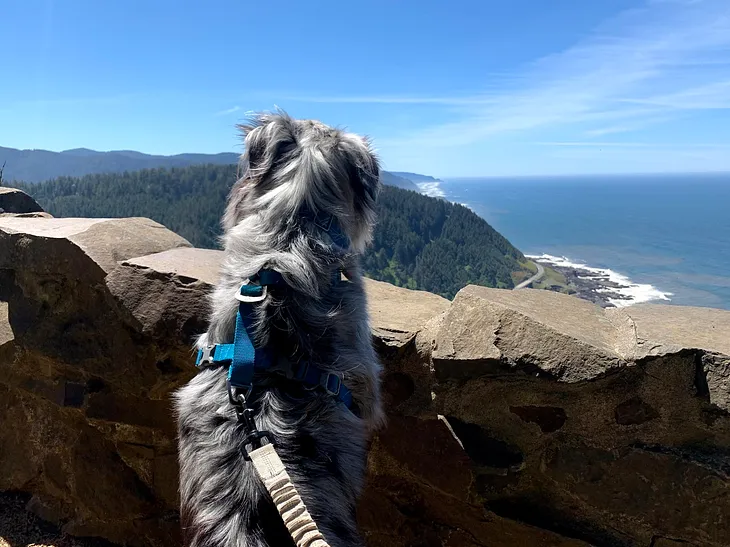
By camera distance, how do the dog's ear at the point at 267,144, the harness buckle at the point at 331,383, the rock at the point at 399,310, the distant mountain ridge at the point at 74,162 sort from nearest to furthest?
1. the harness buckle at the point at 331,383
2. the dog's ear at the point at 267,144
3. the rock at the point at 399,310
4. the distant mountain ridge at the point at 74,162

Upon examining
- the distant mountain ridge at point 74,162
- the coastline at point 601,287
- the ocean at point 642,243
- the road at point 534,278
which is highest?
the distant mountain ridge at point 74,162

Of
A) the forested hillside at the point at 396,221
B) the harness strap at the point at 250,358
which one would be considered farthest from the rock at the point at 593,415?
the forested hillside at the point at 396,221

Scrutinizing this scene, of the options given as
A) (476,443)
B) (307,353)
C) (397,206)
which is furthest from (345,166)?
(397,206)

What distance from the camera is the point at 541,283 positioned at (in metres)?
63.1

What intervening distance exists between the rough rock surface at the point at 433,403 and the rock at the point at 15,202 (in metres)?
1.85

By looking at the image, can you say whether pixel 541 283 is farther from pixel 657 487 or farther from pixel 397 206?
pixel 657 487

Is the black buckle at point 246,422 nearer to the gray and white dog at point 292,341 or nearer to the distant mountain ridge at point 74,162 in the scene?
the gray and white dog at point 292,341

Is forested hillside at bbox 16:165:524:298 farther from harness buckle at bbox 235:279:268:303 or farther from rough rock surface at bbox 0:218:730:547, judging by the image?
harness buckle at bbox 235:279:268:303

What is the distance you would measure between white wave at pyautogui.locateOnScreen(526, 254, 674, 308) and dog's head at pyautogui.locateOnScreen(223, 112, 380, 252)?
40.0m

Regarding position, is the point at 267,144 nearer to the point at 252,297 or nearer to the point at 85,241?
the point at 252,297

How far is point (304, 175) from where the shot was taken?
2.43m

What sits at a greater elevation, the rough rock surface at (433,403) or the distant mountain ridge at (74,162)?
the distant mountain ridge at (74,162)

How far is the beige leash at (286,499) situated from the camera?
5.14 feet

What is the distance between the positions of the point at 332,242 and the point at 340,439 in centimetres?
87
